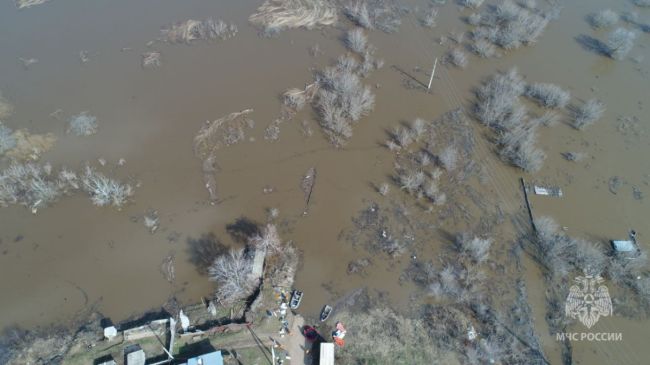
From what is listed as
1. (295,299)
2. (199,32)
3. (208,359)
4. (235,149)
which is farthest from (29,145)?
(295,299)

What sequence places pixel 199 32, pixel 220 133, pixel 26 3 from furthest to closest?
pixel 26 3, pixel 199 32, pixel 220 133

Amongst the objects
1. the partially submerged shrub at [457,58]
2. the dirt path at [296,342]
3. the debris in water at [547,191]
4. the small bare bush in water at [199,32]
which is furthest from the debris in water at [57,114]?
the debris in water at [547,191]

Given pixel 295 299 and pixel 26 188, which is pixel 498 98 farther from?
pixel 26 188

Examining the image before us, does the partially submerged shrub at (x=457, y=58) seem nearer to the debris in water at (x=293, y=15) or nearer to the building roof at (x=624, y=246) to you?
the debris in water at (x=293, y=15)

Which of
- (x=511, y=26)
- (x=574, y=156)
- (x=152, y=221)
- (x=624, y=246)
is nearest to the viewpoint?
(x=624, y=246)

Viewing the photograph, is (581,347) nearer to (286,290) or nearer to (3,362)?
(286,290)
